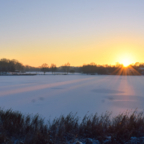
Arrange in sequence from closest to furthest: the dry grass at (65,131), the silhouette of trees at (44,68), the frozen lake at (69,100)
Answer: the dry grass at (65,131) → the frozen lake at (69,100) → the silhouette of trees at (44,68)

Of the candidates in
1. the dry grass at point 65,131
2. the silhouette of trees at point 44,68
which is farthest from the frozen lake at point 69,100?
the silhouette of trees at point 44,68

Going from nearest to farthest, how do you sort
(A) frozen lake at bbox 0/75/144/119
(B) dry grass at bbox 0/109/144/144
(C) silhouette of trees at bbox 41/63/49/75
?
1. (B) dry grass at bbox 0/109/144/144
2. (A) frozen lake at bbox 0/75/144/119
3. (C) silhouette of trees at bbox 41/63/49/75

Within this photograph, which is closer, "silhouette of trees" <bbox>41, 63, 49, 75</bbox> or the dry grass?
the dry grass

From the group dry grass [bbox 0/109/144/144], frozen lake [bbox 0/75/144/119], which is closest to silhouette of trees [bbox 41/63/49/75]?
frozen lake [bbox 0/75/144/119]

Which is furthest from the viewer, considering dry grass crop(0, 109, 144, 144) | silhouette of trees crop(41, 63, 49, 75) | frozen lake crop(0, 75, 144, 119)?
silhouette of trees crop(41, 63, 49, 75)

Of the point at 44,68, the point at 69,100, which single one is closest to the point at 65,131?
the point at 69,100

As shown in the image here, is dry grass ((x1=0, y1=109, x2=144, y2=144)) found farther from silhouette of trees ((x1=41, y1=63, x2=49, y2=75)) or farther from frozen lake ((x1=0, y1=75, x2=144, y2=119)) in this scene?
silhouette of trees ((x1=41, y1=63, x2=49, y2=75))

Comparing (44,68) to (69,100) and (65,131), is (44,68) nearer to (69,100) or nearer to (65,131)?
(69,100)

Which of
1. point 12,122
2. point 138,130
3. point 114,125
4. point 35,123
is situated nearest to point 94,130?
point 114,125

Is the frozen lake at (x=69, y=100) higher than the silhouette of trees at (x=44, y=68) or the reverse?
the reverse

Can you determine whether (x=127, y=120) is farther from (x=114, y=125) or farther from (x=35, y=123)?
(x=35, y=123)

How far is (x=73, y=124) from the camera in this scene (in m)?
5.05

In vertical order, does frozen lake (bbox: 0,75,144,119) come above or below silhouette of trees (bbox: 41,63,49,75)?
below

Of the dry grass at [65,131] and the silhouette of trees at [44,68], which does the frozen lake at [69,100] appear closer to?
the dry grass at [65,131]
